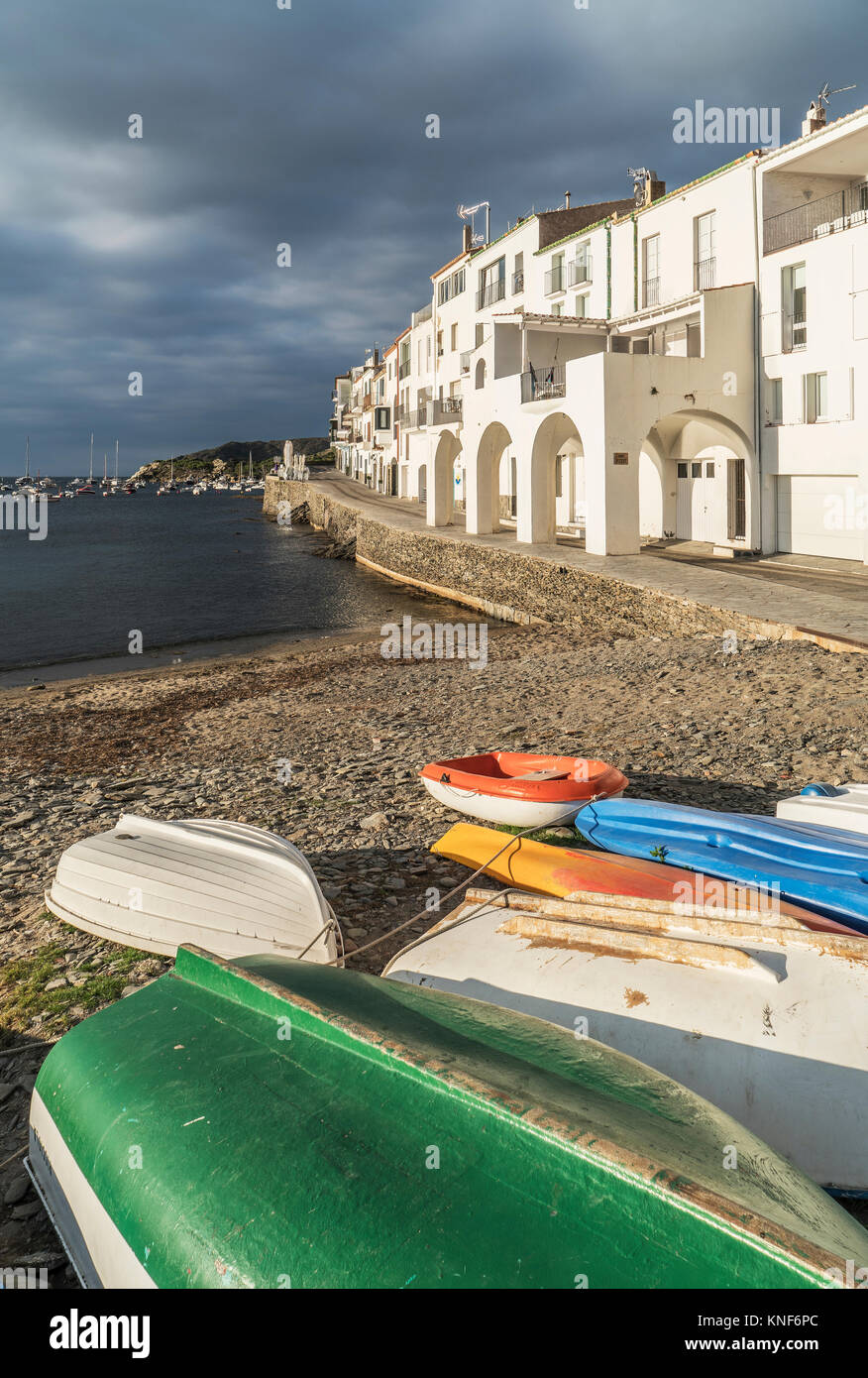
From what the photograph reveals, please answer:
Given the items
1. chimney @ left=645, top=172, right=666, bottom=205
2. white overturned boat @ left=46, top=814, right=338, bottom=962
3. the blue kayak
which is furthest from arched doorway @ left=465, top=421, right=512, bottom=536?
white overturned boat @ left=46, top=814, right=338, bottom=962

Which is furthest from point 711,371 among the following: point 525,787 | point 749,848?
point 749,848

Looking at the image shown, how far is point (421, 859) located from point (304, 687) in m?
9.18

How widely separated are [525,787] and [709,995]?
385 cm

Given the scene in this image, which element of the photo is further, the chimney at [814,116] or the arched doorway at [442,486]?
the arched doorway at [442,486]

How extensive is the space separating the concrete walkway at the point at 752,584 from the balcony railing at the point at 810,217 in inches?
326

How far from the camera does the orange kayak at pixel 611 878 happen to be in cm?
513

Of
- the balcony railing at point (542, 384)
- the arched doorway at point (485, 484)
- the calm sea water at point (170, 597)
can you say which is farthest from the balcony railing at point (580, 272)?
the calm sea water at point (170, 597)

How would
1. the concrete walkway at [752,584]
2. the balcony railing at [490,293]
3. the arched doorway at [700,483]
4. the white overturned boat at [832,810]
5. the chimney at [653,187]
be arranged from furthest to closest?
the balcony railing at [490,293] < the chimney at [653,187] < the arched doorway at [700,483] < the concrete walkway at [752,584] < the white overturned boat at [832,810]

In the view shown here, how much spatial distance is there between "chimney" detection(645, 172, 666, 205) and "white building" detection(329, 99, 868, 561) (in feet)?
0.24

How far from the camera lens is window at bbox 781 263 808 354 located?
76.2 ft

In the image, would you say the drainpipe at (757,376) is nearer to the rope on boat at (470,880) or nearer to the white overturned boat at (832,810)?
the white overturned boat at (832,810)

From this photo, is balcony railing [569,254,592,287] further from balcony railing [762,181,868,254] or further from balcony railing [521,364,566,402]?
balcony railing [762,181,868,254]
